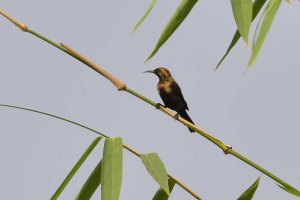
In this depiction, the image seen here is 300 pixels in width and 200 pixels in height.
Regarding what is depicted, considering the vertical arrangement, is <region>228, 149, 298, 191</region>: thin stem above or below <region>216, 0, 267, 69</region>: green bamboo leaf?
below

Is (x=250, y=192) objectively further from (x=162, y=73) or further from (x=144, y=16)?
(x=162, y=73)

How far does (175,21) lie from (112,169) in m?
0.52

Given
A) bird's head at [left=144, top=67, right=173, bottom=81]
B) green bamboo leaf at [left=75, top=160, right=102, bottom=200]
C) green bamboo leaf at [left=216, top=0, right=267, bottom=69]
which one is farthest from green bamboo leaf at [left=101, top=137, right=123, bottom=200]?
bird's head at [left=144, top=67, right=173, bottom=81]

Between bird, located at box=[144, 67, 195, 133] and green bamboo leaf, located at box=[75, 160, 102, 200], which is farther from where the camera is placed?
bird, located at box=[144, 67, 195, 133]

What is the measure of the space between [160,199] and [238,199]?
28 cm

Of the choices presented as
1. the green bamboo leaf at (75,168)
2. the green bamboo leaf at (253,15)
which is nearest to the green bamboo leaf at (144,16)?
the green bamboo leaf at (253,15)

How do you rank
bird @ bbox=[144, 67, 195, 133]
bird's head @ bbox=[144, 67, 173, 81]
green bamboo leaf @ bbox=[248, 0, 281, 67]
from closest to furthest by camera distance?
1. green bamboo leaf @ bbox=[248, 0, 281, 67]
2. bird @ bbox=[144, 67, 195, 133]
3. bird's head @ bbox=[144, 67, 173, 81]

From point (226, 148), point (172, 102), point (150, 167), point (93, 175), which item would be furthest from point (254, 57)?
point (172, 102)

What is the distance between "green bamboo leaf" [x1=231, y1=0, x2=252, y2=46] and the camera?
1.75 m

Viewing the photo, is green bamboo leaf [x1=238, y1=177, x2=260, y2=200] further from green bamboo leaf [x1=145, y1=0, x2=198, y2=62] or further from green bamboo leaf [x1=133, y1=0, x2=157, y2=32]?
green bamboo leaf [x1=133, y1=0, x2=157, y2=32]

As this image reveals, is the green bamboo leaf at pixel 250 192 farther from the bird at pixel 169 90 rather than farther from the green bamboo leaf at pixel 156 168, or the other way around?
the bird at pixel 169 90

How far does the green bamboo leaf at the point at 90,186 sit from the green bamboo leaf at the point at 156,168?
0.29m

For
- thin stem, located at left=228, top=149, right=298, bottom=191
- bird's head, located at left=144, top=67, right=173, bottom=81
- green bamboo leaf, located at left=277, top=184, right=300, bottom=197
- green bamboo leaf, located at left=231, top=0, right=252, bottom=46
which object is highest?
bird's head, located at left=144, top=67, right=173, bottom=81

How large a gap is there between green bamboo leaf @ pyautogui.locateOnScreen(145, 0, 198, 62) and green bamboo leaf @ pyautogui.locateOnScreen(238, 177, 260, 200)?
0.52 m
